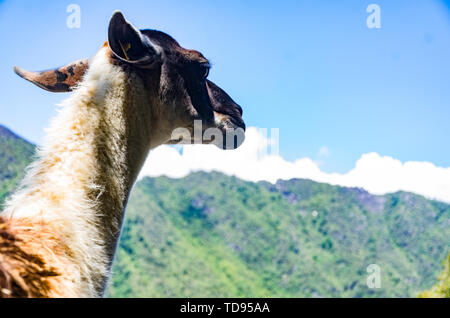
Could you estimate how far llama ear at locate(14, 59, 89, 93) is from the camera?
2.92m

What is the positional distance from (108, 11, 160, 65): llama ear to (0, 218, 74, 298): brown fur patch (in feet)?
3.91

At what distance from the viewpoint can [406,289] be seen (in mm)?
56969

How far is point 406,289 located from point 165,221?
38.2 m

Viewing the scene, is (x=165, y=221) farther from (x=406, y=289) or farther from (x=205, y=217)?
(x=406, y=289)

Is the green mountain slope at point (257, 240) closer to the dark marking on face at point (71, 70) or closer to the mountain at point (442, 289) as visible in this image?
the mountain at point (442, 289)

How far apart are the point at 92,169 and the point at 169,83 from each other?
96 centimetres

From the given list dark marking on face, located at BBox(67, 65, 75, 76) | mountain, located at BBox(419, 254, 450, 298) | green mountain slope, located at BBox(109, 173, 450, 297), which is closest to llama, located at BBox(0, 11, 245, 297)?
dark marking on face, located at BBox(67, 65, 75, 76)

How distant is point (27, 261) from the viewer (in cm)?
185

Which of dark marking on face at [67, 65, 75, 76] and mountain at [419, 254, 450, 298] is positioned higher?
dark marking on face at [67, 65, 75, 76]

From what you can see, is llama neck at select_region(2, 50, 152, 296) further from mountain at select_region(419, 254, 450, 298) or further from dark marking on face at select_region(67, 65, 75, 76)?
mountain at select_region(419, 254, 450, 298)

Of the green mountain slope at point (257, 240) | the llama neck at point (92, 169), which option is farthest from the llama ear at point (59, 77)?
the green mountain slope at point (257, 240)

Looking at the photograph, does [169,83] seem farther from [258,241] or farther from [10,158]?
[258,241]

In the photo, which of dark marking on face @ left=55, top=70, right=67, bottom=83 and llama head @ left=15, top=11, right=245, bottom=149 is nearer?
llama head @ left=15, top=11, right=245, bottom=149
